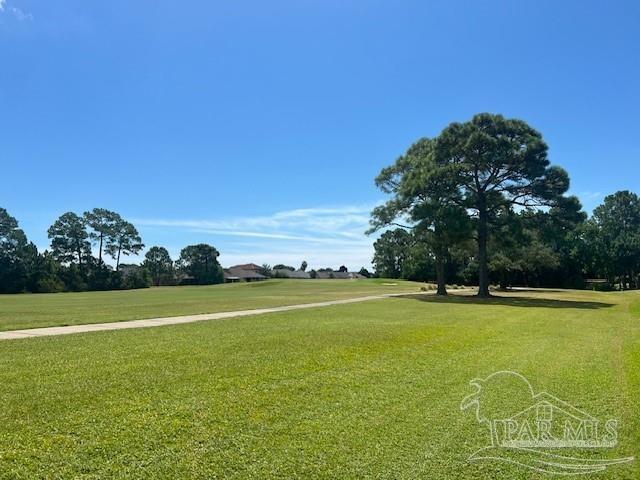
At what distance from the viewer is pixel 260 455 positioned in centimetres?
418

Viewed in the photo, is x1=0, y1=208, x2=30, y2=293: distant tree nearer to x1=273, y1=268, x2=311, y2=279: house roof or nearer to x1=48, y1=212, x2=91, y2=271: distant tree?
x1=48, y1=212, x2=91, y2=271: distant tree

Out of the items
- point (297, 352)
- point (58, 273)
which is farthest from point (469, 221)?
point (58, 273)

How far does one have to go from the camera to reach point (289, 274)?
443 ft

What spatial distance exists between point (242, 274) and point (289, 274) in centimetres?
1821

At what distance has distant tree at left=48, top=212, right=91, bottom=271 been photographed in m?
77.5

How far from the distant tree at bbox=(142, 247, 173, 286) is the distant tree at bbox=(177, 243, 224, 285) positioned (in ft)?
10.3

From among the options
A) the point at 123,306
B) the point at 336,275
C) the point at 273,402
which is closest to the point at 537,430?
the point at 273,402

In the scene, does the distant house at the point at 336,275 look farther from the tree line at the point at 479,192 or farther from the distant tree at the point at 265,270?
the tree line at the point at 479,192

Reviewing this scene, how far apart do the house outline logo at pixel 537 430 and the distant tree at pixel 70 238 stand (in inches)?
3210

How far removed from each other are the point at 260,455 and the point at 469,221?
2672cm

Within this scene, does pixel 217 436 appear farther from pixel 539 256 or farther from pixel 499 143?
pixel 539 256

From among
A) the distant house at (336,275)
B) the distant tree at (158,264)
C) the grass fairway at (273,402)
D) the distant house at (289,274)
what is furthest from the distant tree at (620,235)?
the distant house at (336,275)

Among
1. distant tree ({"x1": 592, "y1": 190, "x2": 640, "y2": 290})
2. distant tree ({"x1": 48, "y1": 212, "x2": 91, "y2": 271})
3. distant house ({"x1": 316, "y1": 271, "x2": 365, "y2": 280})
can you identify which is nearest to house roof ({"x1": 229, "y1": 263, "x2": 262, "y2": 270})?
distant house ({"x1": 316, "y1": 271, "x2": 365, "y2": 280})

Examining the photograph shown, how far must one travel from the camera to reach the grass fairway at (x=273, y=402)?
13.2 feet
